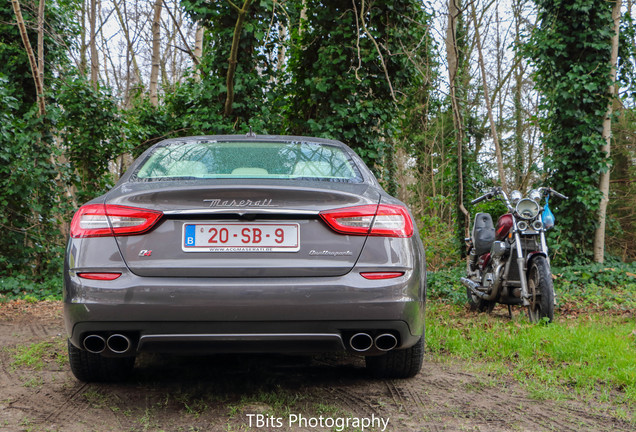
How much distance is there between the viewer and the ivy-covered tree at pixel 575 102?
→ 10234 mm

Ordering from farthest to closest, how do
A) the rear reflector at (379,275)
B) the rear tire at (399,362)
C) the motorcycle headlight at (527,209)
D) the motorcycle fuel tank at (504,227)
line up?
the motorcycle fuel tank at (504,227) < the motorcycle headlight at (527,209) < the rear tire at (399,362) < the rear reflector at (379,275)

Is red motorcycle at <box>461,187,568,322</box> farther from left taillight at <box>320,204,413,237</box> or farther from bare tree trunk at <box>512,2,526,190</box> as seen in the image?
bare tree trunk at <box>512,2,526,190</box>

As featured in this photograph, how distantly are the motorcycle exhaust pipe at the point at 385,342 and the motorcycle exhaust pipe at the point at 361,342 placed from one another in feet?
0.13

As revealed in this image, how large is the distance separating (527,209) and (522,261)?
530mm

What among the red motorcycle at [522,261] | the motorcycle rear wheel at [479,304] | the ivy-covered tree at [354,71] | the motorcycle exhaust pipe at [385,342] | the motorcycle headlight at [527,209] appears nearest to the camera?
the motorcycle exhaust pipe at [385,342]

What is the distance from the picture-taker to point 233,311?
2.74 m

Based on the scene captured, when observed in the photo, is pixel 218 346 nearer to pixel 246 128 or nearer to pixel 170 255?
pixel 170 255

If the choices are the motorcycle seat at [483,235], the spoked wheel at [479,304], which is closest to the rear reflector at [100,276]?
the motorcycle seat at [483,235]

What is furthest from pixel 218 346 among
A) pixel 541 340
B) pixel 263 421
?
pixel 541 340

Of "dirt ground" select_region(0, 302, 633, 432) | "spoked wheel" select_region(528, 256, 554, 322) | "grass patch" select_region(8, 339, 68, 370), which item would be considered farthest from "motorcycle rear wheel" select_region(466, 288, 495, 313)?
"grass patch" select_region(8, 339, 68, 370)

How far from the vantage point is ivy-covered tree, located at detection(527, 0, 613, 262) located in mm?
10234

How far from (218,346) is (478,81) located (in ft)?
62.5

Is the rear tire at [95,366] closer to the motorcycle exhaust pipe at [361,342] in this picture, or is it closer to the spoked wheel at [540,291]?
the motorcycle exhaust pipe at [361,342]

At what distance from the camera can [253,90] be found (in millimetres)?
11031
